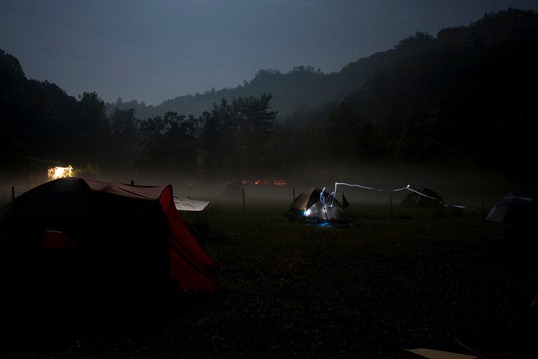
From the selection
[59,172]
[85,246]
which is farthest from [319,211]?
[59,172]

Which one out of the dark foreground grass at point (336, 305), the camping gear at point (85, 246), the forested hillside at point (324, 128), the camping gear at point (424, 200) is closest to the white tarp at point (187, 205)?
the dark foreground grass at point (336, 305)

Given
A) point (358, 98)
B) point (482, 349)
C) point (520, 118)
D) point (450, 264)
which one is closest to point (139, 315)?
point (482, 349)

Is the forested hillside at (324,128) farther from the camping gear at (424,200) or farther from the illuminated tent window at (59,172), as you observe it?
the camping gear at (424,200)

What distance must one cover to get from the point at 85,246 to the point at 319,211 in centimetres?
1516

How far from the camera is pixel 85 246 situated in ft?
24.1

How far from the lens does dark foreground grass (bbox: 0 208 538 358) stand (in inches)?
236

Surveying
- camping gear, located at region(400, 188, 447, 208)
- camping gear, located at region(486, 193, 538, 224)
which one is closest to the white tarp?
camping gear, located at region(486, 193, 538, 224)

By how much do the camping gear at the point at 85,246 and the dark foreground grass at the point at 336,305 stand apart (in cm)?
78

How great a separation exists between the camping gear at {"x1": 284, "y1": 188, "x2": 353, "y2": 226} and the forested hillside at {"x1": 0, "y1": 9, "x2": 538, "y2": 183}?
111 feet

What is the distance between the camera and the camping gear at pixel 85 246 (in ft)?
23.9

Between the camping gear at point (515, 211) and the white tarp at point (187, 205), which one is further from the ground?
the white tarp at point (187, 205)

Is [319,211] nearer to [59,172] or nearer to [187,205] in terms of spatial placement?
[187,205]

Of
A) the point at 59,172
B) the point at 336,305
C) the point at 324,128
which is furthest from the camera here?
the point at 324,128

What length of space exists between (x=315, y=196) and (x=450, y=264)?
1070 centimetres
